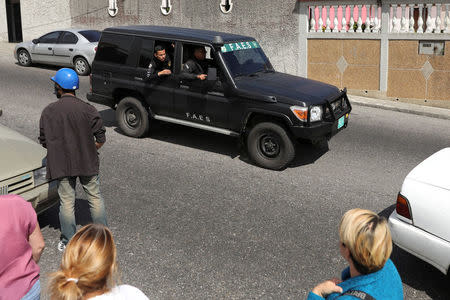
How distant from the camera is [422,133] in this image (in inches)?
431

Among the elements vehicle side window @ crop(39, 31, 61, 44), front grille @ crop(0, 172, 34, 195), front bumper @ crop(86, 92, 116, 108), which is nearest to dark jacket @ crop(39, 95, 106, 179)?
→ front grille @ crop(0, 172, 34, 195)

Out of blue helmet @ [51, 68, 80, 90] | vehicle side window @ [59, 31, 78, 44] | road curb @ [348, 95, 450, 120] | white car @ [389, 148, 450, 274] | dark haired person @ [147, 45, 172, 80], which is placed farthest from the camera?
vehicle side window @ [59, 31, 78, 44]

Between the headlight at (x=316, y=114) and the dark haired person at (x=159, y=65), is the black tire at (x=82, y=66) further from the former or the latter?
the headlight at (x=316, y=114)

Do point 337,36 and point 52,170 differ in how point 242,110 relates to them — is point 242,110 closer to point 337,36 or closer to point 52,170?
point 52,170

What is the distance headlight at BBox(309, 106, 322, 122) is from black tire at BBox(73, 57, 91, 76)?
10280 millimetres

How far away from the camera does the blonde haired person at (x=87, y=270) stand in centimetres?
248

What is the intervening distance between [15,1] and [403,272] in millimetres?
27003

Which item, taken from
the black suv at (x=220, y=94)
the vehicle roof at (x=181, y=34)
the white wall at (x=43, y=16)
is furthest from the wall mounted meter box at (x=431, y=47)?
the white wall at (x=43, y=16)

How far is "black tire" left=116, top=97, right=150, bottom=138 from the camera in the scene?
9773mm

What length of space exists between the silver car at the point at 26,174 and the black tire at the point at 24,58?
1286 cm

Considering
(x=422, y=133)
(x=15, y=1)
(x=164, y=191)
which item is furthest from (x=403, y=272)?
(x=15, y=1)

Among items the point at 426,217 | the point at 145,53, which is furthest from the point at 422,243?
the point at 145,53

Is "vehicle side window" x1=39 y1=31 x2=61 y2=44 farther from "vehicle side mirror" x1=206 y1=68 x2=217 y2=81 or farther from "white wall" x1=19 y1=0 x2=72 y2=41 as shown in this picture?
"vehicle side mirror" x1=206 y1=68 x2=217 y2=81

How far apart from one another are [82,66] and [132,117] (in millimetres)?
7506
